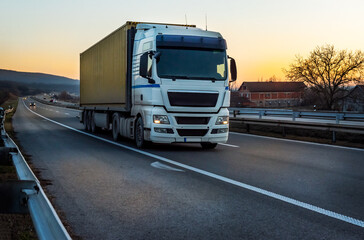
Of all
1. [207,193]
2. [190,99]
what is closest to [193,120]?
[190,99]

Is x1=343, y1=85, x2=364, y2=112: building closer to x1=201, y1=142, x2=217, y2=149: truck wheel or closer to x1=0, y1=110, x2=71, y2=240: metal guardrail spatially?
x1=201, y1=142, x2=217, y2=149: truck wheel

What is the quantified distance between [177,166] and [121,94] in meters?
5.80

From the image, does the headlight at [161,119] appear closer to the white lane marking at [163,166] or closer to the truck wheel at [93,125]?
the white lane marking at [163,166]

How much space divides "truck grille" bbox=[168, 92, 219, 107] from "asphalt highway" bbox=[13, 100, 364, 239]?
1.40 meters

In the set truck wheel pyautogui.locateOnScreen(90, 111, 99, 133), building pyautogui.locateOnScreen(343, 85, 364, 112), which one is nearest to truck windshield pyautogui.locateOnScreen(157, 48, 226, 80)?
truck wheel pyautogui.locateOnScreen(90, 111, 99, 133)

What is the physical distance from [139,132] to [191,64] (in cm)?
276

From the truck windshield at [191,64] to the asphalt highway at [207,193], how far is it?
2.25 m

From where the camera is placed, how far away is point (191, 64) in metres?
12.3

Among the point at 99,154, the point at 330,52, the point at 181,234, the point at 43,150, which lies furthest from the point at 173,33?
the point at 330,52

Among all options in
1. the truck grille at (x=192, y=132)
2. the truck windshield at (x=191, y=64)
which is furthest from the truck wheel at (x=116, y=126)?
the truck windshield at (x=191, y=64)

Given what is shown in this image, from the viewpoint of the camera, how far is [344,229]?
15.5 feet

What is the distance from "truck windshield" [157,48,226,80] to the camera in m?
12.2

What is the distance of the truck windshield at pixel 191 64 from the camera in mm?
12180

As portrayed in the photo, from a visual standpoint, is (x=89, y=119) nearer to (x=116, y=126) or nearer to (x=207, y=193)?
(x=116, y=126)
